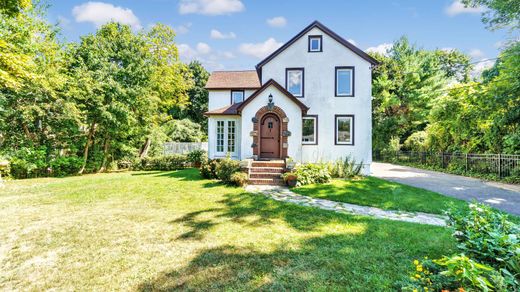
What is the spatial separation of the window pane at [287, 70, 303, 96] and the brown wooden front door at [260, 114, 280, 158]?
238cm

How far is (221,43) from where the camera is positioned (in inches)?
655

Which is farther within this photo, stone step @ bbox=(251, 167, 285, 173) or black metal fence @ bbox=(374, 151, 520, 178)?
black metal fence @ bbox=(374, 151, 520, 178)

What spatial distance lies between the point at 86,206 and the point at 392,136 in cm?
3070

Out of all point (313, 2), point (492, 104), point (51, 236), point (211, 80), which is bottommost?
point (51, 236)

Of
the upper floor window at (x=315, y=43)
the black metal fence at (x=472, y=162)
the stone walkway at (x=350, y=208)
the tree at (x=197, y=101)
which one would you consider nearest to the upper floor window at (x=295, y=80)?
the upper floor window at (x=315, y=43)

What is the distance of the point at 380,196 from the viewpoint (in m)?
8.57

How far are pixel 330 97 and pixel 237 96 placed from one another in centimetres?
589

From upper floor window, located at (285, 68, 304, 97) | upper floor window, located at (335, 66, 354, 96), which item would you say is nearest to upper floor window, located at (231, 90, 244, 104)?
upper floor window, located at (285, 68, 304, 97)

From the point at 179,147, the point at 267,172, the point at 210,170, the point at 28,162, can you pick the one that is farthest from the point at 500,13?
the point at 28,162

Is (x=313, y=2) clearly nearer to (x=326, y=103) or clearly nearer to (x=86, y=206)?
(x=326, y=103)

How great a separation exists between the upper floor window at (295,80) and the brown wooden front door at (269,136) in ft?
7.83

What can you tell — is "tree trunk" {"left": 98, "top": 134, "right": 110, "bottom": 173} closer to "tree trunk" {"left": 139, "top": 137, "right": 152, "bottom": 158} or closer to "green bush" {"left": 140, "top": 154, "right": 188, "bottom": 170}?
"green bush" {"left": 140, "top": 154, "right": 188, "bottom": 170}

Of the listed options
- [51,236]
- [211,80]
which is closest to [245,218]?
[51,236]

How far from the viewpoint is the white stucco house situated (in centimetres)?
1330
